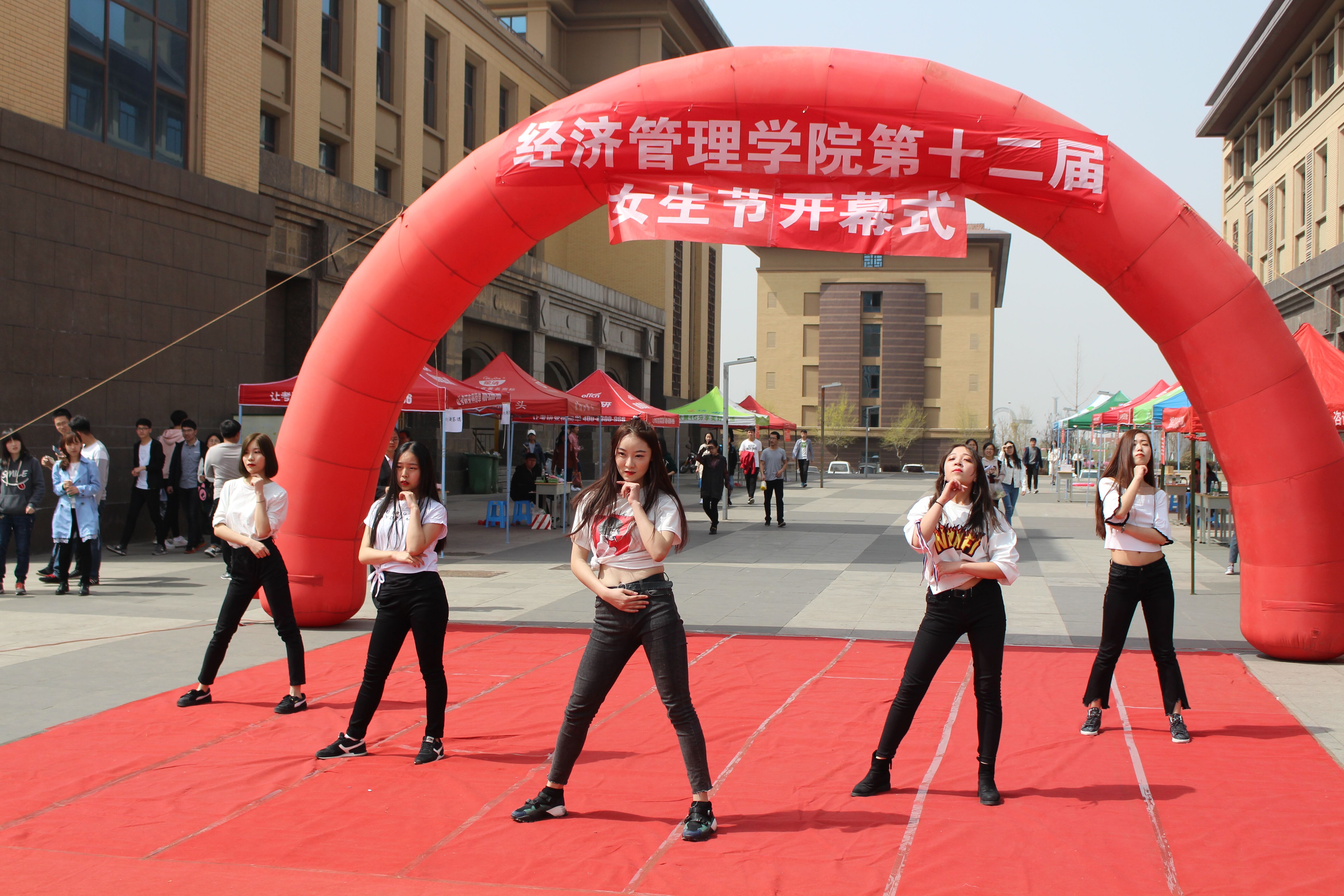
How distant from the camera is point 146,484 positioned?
14.9 meters

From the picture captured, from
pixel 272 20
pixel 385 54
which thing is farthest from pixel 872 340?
pixel 272 20

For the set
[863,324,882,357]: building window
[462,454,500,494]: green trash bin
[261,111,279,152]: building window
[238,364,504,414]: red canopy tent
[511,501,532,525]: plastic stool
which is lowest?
[511,501,532,525]: plastic stool

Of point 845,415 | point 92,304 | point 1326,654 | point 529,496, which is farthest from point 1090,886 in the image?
point 845,415

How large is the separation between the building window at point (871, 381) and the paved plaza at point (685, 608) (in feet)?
194

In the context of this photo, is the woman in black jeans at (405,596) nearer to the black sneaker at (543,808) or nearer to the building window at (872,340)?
the black sneaker at (543,808)

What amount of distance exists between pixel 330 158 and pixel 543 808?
72.3 ft

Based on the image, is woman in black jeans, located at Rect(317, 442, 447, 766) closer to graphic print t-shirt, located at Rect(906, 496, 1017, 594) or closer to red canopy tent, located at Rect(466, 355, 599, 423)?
graphic print t-shirt, located at Rect(906, 496, 1017, 594)

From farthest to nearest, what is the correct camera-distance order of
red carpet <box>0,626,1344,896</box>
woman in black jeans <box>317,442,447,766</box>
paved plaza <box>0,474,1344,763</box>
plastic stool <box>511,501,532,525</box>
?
plastic stool <box>511,501,532,525</box>, paved plaza <box>0,474,1344,763</box>, woman in black jeans <box>317,442,447,766</box>, red carpet <box>0,626,1344,896</box>

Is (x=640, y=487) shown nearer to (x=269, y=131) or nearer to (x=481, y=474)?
(x=269, y=131)

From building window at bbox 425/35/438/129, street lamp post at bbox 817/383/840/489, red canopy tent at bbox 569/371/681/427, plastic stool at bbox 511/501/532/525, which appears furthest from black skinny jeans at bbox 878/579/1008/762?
street lamp post at bbox 817/383/840/489

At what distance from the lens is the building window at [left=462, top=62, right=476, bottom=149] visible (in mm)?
30297

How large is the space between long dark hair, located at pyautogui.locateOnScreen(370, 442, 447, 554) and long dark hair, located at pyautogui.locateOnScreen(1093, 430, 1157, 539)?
379 cm

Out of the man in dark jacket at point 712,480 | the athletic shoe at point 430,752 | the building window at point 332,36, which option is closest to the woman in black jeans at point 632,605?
the athletic shoe at point 430,752

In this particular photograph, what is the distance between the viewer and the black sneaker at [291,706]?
663 cm
